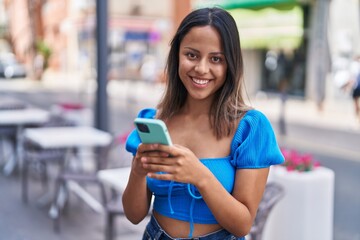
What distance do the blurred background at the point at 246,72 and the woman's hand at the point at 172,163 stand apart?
3.14 feet

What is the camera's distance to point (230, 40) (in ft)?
5.32

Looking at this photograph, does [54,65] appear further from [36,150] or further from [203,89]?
[203,89]

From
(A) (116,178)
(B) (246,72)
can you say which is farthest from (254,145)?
(B) (246,72)

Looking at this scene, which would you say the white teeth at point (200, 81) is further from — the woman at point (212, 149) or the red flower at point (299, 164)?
the red flower at point (299, 164)

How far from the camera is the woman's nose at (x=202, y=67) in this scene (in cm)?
161

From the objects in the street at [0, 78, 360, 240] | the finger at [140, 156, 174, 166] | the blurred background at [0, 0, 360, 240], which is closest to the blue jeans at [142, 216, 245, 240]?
the finger at [140, 156, 174, 166]

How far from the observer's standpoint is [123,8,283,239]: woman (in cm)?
158

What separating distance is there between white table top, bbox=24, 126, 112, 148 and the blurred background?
514 mm

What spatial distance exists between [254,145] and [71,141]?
4.60m

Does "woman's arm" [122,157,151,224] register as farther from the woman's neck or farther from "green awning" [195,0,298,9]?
"green awning" [195,0,298,9]

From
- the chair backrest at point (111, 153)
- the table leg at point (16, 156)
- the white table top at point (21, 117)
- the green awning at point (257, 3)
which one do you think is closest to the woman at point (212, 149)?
the chair backrest at point (111, 153)

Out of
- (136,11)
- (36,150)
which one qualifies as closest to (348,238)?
(36,150)

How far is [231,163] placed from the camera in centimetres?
162

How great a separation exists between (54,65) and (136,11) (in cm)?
1080
